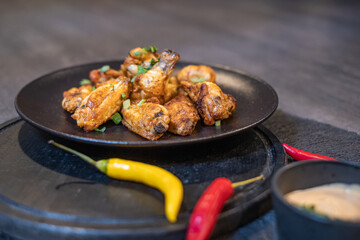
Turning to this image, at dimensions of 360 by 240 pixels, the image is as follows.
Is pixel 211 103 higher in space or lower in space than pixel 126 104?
higher

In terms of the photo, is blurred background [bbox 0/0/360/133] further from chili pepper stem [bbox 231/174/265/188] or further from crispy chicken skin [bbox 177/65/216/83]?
chili pepper stem [bbox 231/174/265/188]

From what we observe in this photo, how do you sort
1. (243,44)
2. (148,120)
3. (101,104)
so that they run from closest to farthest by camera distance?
(148,120)
(101,104)
(243,44)

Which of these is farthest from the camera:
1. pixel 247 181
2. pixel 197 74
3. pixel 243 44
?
pixel 243 44

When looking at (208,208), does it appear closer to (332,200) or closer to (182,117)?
(332,200)

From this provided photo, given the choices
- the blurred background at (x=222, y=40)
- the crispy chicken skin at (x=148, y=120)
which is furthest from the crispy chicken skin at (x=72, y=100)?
the blurred background at (x=222, y=40)

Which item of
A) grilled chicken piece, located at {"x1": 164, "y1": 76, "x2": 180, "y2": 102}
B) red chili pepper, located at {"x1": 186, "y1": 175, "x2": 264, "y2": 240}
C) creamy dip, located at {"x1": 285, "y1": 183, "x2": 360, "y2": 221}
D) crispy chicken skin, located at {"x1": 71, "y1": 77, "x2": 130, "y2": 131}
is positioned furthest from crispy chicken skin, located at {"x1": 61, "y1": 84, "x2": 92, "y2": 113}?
creamy dip, located at {"x1": 285, "y1": 183, "x2": 360, "y2": 221}

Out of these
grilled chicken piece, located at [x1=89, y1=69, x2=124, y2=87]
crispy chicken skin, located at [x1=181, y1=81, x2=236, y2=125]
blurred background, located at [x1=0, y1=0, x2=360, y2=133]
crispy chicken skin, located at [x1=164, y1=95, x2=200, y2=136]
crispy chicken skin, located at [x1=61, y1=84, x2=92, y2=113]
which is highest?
crispy chicken skin, located at [x1=181, y1=81, x2=236, y2=125]

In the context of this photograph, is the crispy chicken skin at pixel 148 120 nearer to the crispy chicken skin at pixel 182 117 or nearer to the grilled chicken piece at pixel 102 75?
the crispy chicken skin at pixel 182 117

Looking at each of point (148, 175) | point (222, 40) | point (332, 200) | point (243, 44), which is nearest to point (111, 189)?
point (148, 175)
